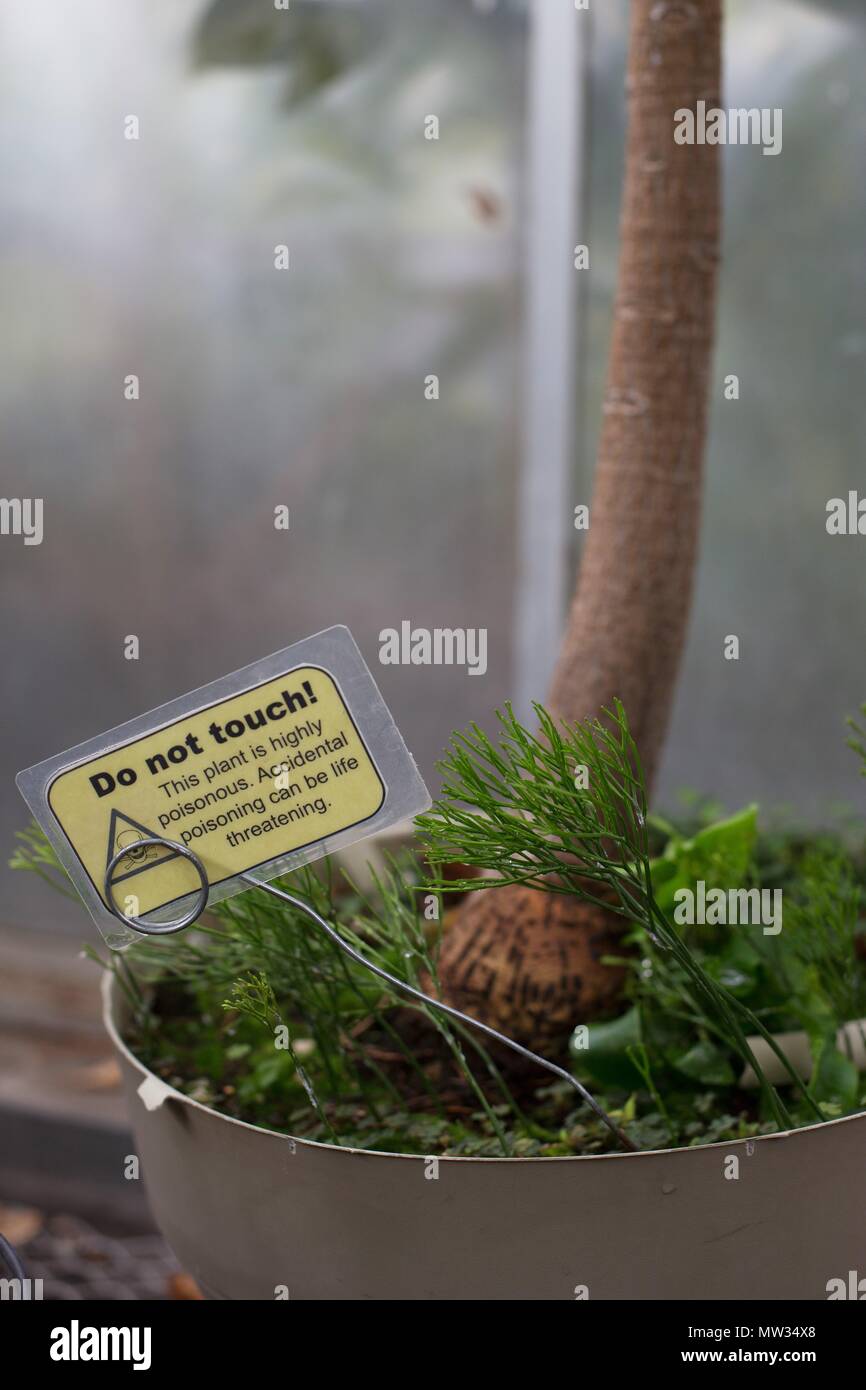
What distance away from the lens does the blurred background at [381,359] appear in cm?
142

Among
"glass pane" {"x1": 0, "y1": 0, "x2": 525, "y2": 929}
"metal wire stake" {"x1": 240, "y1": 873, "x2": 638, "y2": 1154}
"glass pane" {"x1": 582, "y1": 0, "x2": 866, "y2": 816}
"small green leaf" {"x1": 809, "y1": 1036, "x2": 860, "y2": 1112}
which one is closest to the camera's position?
"metal wire stake" {"x1": 240, "y1": 873, "x2": 638, "y2": 1154}

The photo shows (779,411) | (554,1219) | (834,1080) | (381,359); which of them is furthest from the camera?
(381,359)

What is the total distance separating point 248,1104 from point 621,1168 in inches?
9.4

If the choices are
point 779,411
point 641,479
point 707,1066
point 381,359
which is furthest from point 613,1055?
point 381,359

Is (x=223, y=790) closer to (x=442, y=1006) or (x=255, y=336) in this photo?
(x=442, y=1006)

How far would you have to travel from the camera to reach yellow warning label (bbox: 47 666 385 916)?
423 mm

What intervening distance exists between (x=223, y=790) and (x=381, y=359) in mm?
1226

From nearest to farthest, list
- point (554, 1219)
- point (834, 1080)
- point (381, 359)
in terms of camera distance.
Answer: point (554, 1219) < point (834, 1080) < point (381, 359)

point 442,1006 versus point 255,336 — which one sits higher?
point 255,336

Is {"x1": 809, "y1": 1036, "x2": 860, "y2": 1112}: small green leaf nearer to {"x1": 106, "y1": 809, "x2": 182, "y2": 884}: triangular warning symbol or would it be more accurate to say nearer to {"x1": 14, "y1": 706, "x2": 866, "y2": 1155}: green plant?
{"x1": 14, "y1": 706, "x2": 866, "y2": 1155}: green plant

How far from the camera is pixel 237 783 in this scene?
0.43 meters

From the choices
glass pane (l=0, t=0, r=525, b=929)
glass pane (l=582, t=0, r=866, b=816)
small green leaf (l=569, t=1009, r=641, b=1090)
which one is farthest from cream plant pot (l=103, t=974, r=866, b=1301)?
glass pane (l=0, t=0, r=525, b=929)

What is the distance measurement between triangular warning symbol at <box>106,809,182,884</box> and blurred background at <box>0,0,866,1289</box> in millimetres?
1108

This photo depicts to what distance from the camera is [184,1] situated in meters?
1.48
